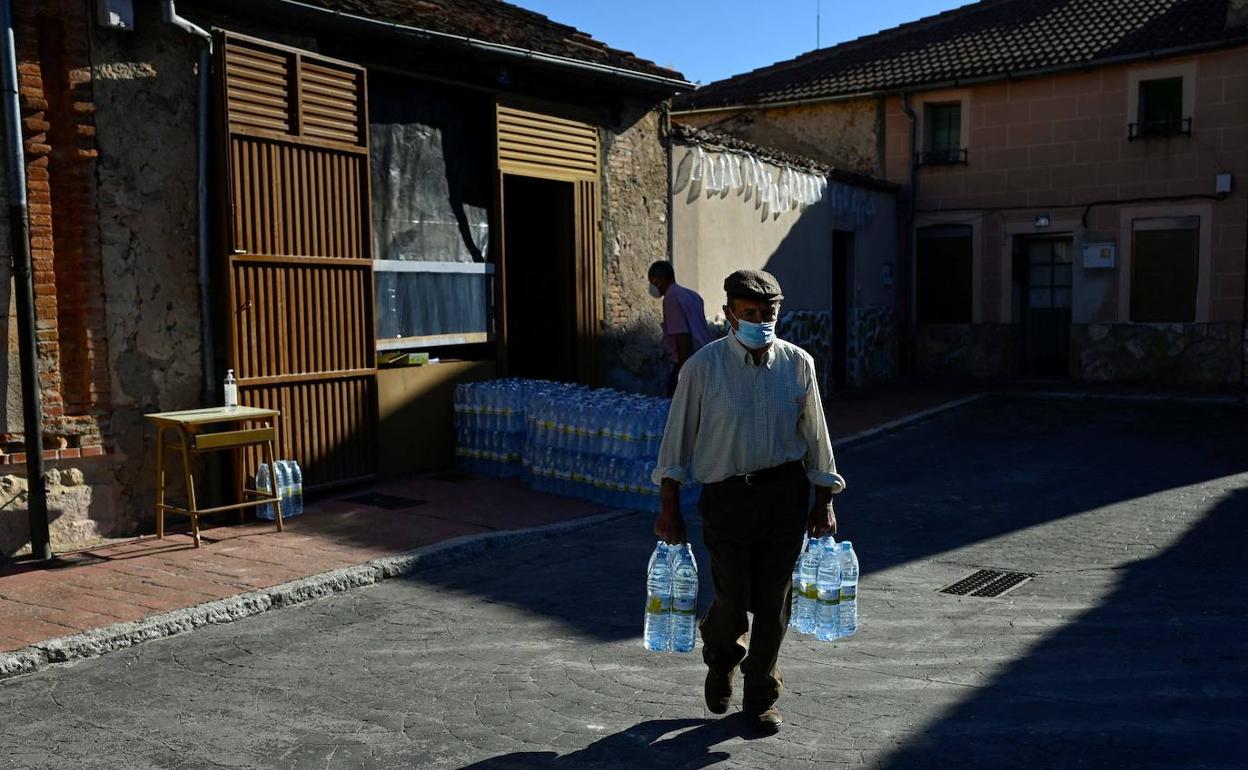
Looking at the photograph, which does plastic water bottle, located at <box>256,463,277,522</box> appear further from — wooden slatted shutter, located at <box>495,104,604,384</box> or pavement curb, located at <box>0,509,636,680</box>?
wooden slatted shutter, located at <box>495,104,604,384</box>

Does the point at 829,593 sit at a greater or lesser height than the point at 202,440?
lesser

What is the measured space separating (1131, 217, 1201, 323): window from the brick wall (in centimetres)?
1700

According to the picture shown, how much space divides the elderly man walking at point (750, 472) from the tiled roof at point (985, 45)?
1706 centimetres

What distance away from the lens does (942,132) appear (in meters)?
21.2

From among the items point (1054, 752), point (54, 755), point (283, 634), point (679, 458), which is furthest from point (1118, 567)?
point (54, 755)

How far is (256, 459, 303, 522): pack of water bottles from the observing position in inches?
327

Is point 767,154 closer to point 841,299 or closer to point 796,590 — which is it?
point 841,299

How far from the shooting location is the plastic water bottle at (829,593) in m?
4.71

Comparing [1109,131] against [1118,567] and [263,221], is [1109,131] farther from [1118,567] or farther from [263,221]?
[263,221]

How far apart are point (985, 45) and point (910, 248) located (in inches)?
160

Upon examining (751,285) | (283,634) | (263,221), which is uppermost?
(263,221)

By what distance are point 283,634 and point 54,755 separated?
5.36 ft

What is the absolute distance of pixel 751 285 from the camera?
Result: 4305 millimetres

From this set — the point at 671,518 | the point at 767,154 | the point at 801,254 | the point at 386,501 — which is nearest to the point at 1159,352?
the point at 801,254
